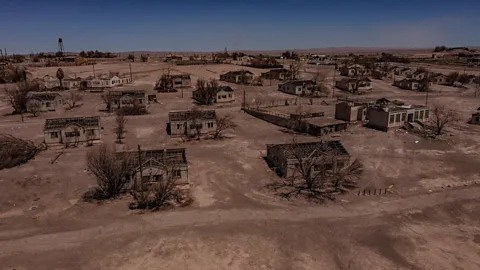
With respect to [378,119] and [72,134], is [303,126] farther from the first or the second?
[72,134]

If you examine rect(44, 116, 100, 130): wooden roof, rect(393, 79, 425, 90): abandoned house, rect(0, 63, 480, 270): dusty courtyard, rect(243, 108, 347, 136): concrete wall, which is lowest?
rect(0, 63, 480, 270): dusty courtyard

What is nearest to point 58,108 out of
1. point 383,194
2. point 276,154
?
point 276,154

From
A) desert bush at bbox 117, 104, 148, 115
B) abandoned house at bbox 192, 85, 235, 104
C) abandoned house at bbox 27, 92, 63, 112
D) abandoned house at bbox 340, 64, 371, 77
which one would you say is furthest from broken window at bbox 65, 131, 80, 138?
abandoned house at bbox 340, 64, 371, 77

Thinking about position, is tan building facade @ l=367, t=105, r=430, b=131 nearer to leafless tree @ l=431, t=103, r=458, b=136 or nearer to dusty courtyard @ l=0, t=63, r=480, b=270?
leafless tree @ l=431, t=103, r=458, b=136

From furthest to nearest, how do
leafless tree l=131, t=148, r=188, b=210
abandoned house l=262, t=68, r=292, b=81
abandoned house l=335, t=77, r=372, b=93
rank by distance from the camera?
abandoned house l=262, t=68, r=292, b=81 → abandoned house l=335, t=77, r=372, b=93 → leafless tree l=131, t=148, r=188, b=210

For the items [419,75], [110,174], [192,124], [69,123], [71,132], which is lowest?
[110,174]

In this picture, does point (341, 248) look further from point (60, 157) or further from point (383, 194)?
point (60, 157)

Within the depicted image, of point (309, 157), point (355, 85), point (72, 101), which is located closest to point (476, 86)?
point (355, 85)
